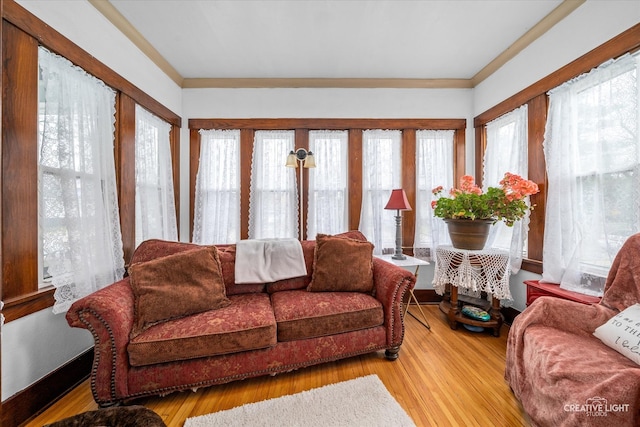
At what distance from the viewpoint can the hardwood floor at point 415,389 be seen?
1.55m

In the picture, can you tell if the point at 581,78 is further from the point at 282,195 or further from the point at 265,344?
the point at 265,344

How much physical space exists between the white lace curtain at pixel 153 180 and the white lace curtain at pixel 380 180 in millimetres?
2323

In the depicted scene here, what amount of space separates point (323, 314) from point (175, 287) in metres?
1.10

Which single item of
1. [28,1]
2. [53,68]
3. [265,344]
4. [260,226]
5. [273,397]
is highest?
[28,1]

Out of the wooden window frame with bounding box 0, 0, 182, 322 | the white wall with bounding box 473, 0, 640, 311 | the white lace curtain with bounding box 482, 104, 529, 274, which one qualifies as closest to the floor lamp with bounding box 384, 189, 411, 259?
the white lace curtain with bounding box 482, 104, 529, 274

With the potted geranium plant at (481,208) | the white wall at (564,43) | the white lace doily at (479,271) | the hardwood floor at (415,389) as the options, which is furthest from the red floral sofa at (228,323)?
the white wall at (564,43)

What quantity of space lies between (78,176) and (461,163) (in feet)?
12.9

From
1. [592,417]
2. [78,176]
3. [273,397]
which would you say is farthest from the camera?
[78,176]

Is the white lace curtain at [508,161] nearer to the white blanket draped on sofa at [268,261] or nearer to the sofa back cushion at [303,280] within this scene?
the sofa back cushion at [303,280]

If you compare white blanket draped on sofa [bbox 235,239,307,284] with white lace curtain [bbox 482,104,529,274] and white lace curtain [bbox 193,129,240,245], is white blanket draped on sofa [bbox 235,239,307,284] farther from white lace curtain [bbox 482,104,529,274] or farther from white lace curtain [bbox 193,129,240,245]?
white lace curtain [bbox 482,104,529,274]

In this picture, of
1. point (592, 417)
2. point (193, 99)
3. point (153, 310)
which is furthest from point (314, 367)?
point (193, 99)

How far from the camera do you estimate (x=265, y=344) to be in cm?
175

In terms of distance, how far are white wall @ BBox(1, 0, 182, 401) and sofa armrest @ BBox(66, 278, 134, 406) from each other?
1.32ft

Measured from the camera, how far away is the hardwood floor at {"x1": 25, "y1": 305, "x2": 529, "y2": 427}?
155cm
